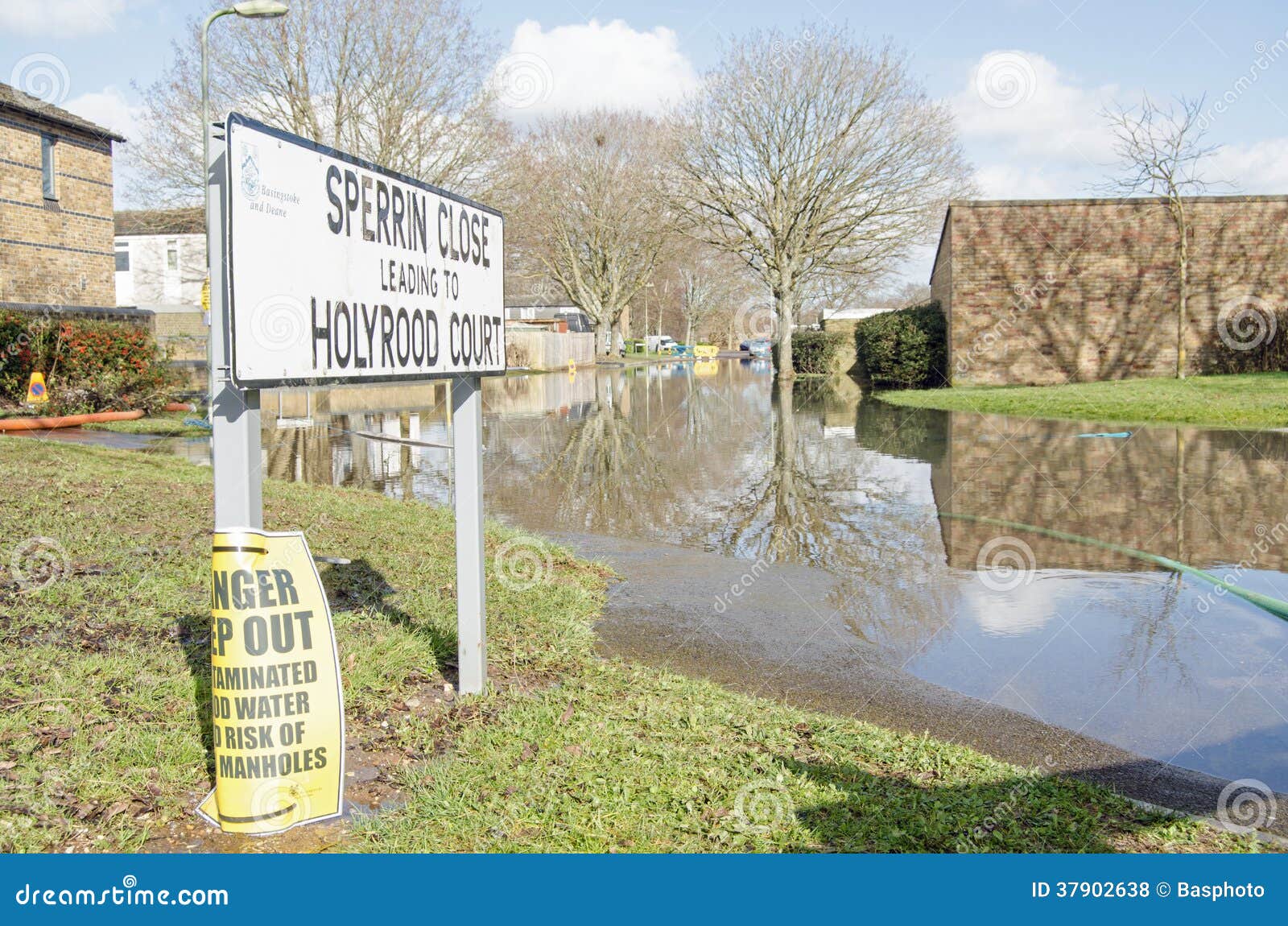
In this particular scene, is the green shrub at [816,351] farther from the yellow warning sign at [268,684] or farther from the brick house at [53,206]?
the yellow warning sign at [268,684]

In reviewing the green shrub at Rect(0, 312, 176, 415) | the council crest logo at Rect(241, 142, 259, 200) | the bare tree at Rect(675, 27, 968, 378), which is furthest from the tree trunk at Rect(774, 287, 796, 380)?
the council crest logo at Rect(241, 142, 259, 200)

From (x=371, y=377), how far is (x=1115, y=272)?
30.1m

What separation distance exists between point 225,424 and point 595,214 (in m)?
58.8

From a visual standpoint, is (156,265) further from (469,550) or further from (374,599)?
(469,550)

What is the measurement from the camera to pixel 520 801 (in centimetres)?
398

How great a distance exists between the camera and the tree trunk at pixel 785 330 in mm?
43469

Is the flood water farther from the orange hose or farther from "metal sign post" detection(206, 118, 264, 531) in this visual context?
"metal sign post" detection(206, 118, 264, 531)

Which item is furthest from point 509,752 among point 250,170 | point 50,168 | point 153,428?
point 50,168

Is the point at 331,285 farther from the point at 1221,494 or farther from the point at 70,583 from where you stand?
the point at 1221,494

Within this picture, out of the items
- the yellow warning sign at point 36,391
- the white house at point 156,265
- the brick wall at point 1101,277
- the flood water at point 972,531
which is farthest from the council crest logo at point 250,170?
the white house at point 156,265

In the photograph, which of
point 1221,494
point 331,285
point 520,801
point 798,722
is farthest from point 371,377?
point 1221,494

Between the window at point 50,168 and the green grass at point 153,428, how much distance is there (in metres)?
13.3

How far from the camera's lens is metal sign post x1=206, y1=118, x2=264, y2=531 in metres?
3.53

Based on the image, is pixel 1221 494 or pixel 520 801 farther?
pixel 1221 494
